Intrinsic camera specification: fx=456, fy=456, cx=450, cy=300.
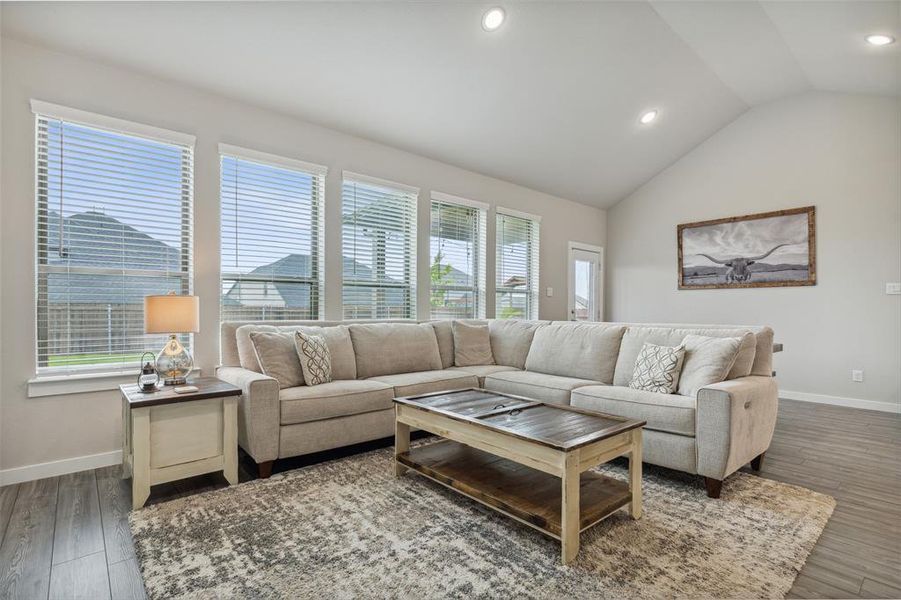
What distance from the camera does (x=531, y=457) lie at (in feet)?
6.52

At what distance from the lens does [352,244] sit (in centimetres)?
425

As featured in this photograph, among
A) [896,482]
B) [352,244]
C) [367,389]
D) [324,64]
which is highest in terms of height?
[324,64]

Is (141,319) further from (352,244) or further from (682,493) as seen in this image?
(682,493)

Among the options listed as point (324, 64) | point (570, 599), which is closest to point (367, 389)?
point (570, 599)

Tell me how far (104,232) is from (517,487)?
10.0 feet

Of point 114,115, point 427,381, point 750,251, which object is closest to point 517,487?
point 427,381

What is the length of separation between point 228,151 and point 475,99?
6.97ft

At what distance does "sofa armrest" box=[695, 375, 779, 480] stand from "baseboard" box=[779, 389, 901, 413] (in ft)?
10.7

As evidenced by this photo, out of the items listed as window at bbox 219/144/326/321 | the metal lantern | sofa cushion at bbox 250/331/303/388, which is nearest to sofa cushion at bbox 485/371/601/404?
sofa cushion at bbox 250/331/303/388

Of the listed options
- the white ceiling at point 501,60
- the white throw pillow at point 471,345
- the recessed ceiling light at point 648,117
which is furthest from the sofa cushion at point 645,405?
the recessed ceiling light at point 648,117

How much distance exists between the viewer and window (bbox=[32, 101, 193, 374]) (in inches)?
111

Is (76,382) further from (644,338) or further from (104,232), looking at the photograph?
(644,338)

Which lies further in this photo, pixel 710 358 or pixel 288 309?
pixel 288 309

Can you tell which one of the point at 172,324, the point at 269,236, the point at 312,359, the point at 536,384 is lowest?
the point at 536,384
